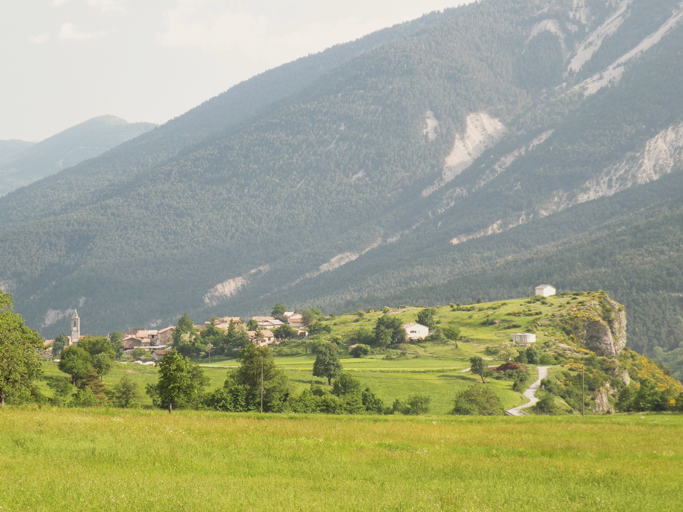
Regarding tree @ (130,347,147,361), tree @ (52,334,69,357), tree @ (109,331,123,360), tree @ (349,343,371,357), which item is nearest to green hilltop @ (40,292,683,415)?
tree @ (349,343,371,357)

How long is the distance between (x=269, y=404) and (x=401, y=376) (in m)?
41.4

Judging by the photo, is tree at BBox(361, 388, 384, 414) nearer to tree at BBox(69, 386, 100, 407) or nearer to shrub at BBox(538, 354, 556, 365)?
tree at BBox(69, 386, 100, 407)

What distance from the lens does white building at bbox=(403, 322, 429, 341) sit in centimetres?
14538

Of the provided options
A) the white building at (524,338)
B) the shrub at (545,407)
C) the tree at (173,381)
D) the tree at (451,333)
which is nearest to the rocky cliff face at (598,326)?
the white building at (524,338)

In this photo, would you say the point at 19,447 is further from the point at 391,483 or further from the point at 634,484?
the point at 634,484

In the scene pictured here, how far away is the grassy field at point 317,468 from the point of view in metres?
19.2

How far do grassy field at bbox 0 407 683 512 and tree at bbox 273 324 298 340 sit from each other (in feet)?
422

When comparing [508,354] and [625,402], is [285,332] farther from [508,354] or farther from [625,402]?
[625,402]

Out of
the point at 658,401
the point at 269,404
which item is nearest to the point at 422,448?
the point at 269,404

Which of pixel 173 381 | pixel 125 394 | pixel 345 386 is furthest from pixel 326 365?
pixel 173 381

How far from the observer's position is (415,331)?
147 metres

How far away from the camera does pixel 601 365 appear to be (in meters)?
124

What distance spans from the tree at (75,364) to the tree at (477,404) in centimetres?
4166

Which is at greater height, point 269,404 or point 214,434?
point 214,434
